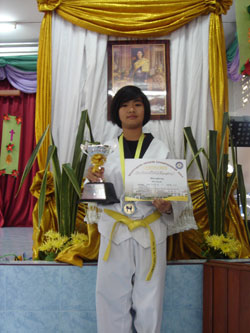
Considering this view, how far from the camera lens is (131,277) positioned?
163cm

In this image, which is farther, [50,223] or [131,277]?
[50,223]

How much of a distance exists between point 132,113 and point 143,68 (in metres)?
1.08

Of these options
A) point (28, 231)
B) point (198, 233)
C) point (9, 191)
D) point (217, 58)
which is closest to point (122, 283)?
point (198, 233)

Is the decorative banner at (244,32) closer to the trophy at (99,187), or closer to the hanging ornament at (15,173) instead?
the trophy at (99,187)

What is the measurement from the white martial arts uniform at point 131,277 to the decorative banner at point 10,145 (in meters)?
5.20

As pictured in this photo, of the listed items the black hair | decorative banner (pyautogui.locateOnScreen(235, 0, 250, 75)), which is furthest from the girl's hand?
decorative banner (pyautogui.locateOnScreen(235, 0, 250, 75))

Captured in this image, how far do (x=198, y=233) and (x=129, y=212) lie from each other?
891 mm

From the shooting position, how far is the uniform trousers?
1.56m

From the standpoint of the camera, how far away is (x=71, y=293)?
1.95m

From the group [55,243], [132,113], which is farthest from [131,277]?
[132,113]

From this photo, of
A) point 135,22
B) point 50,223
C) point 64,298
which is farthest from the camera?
point 135,22

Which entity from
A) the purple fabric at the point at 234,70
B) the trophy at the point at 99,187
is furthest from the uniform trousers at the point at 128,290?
the purple fabric at the point at 234,70

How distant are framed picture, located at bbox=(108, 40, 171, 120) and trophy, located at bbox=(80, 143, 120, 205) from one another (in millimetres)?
1135

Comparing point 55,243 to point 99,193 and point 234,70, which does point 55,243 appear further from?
point 234,70
